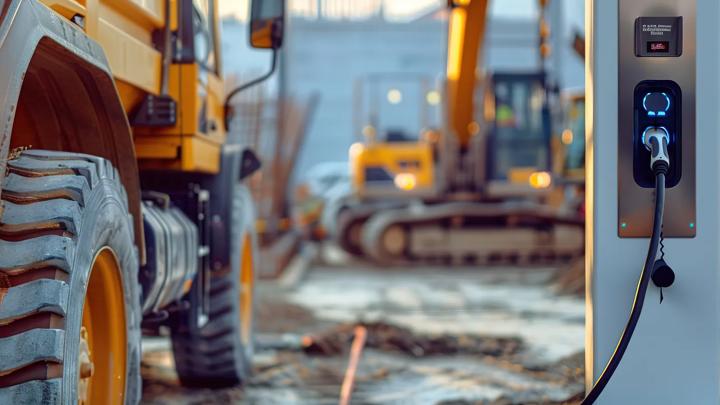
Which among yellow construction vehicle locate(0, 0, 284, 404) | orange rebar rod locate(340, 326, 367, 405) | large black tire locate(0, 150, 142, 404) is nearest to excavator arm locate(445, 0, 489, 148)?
orange rebar rod locate(340, 326, 367, 405)

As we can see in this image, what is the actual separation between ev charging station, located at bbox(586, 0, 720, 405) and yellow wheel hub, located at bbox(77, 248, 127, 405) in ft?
5.03

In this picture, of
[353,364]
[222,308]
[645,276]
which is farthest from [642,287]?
[353,364]

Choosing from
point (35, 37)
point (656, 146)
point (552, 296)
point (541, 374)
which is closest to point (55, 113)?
point (35, 37)

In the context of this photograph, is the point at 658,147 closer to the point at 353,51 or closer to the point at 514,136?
the point at 514,136

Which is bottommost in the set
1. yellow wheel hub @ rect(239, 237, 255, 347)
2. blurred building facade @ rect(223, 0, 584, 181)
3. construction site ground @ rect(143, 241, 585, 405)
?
construction site ground @ rect(143, 241, 585, 405)

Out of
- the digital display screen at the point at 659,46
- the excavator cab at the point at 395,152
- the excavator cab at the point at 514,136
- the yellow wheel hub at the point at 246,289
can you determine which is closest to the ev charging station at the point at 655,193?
the digital display screen at the point at 659,46

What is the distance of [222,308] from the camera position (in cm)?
576

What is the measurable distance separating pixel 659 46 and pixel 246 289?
3737 millimetres

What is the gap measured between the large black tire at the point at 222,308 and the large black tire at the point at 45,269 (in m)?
2.62

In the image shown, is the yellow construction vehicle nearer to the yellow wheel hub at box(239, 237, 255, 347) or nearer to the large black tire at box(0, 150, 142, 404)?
the large black tire at box(0, 150, 142, 404)

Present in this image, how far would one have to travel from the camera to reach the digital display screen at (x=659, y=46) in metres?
3.57

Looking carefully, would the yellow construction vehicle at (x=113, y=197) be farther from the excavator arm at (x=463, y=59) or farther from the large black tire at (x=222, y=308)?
the excavator arm at (x=463, y=59)

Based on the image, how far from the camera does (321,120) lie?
Result: 33781mm

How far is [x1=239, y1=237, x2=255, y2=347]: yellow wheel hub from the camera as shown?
256 inches
